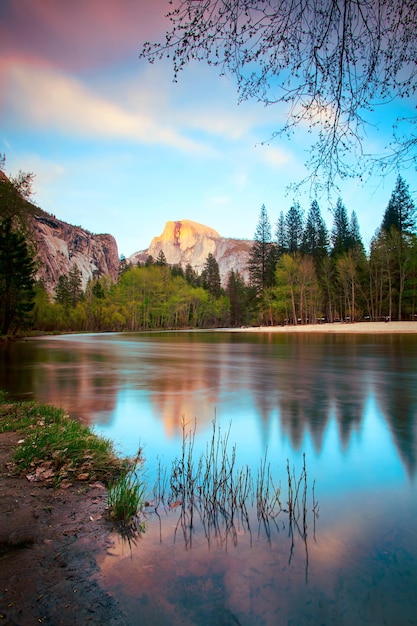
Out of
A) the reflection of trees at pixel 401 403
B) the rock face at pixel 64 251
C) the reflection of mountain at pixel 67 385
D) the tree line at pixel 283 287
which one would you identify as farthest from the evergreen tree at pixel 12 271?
the rock face at pixel 64 251

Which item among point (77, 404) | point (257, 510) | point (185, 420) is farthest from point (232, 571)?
point (77, 404)

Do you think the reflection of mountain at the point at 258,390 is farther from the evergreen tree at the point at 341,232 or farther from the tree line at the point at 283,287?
the evergreen tree at the point at 341,232

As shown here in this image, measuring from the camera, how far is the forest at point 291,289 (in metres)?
57.4

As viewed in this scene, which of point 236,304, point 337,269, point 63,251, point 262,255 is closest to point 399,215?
point 337,269

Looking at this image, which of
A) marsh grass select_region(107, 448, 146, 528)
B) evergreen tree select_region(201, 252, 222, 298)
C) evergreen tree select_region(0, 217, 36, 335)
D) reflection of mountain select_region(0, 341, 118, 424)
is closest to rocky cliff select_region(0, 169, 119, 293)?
evergreen tree select_region(201, 252, 222, 298)

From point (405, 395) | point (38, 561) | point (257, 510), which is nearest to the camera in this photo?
point (38, 561)

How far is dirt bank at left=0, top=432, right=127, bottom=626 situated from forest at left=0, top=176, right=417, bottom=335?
3767 cm

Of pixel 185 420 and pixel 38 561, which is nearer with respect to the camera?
pixel 38 561

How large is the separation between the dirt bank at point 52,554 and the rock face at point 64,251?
Result: 467 ft

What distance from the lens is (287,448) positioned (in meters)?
6.43

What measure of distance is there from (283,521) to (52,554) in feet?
7.26

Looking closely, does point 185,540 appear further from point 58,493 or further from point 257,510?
point 58,493

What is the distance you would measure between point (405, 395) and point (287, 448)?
6.37 m

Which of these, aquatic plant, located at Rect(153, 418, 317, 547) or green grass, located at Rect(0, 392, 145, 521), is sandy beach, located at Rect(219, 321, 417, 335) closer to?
aquatic plant, located at Rect(153, 418, 317, 547)
